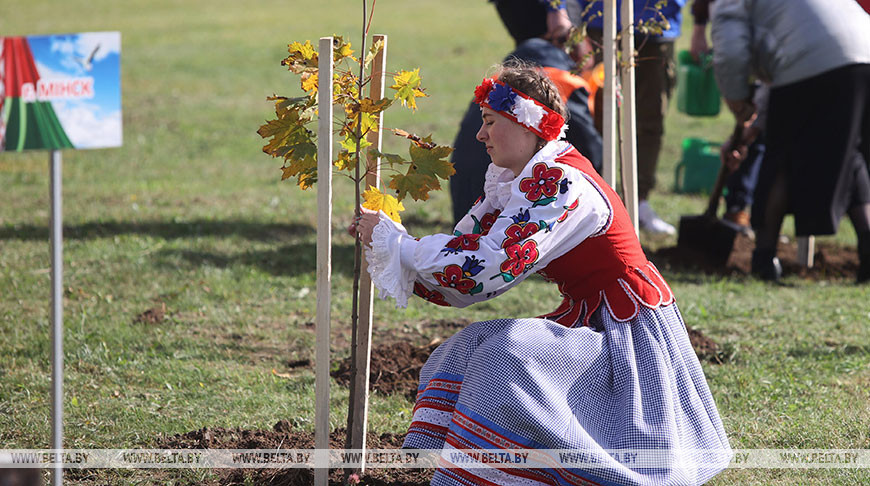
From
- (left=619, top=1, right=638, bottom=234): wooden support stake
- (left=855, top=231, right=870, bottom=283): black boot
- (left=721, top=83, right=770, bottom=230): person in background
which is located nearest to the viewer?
(left=619, top=1, right=638, bottom=234): wooden support stake

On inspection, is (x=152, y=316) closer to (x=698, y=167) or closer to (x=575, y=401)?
(x=575, y=401)

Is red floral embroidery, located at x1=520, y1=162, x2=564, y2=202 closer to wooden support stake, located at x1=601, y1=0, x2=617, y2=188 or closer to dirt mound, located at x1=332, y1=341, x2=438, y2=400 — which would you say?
wooden support stake, located at x1=601, y1=0, x2=617, y2=188

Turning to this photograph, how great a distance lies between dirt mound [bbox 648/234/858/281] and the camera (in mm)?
6027

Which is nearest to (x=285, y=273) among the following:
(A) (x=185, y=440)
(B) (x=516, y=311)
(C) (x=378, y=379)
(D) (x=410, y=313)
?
(D) (x=410, y=313)

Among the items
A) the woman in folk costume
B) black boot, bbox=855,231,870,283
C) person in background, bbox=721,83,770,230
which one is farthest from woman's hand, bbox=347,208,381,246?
person in background, bbox=721,83,770,230

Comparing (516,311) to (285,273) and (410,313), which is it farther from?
(285,273)

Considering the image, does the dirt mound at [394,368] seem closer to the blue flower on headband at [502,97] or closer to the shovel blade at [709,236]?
the blue flower on headband at [502,97]

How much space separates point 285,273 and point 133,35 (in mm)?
13746

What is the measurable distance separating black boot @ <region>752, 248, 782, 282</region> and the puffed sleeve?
3.31 meters

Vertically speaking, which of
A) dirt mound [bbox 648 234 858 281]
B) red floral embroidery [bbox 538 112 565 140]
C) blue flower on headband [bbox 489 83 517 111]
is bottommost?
dirt mound [bbox 648 234 858 281]

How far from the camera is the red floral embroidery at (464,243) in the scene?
2723 mm

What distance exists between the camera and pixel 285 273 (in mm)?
5770

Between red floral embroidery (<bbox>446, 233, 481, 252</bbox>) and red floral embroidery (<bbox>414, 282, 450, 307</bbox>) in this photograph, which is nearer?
red floral embroidery (<bbox>446, 233, 481, 252</bbox>)

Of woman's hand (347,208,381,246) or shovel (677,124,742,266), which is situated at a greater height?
woman's hand (347,208,381,246)
